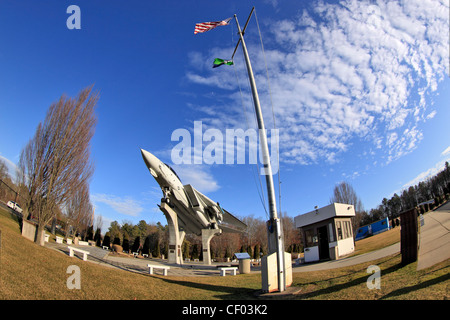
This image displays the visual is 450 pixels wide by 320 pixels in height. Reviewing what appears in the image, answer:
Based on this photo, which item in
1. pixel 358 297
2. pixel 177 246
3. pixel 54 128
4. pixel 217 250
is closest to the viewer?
pixel 358 297

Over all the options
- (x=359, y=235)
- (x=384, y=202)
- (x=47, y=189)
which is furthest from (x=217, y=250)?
(x=384, y=202)

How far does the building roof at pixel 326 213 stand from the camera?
18719 millimetres

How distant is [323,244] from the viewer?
19312 millimetres

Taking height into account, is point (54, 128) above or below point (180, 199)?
above

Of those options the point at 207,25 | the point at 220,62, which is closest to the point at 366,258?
the point at 220,62

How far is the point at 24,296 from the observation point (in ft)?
17.6

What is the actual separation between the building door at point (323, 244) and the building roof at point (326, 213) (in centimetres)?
86

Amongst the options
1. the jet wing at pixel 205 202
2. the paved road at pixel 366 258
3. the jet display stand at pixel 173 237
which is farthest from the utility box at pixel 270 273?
the jet wing at pixel 205 202

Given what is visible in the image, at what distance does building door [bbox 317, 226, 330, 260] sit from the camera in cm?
1879

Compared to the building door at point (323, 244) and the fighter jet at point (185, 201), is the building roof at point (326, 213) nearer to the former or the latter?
the building door at point (323, 244)

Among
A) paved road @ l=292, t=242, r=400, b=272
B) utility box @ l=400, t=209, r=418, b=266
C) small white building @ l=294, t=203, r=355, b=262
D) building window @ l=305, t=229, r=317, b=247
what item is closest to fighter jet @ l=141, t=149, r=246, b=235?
building window @ l=305, t=229, r=317, b=247
